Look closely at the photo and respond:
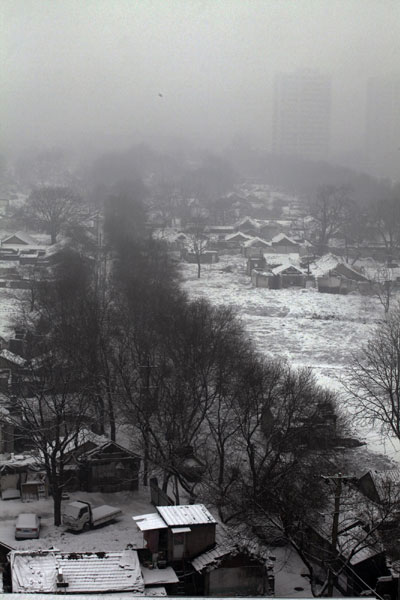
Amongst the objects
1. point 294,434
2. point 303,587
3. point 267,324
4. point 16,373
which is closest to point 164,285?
point 267,324

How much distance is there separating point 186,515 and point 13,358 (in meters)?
3.22

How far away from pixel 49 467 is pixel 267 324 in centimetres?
450

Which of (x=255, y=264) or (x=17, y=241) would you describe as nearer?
(x=255, y=264)

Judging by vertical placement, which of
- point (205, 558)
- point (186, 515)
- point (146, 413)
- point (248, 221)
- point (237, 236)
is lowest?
Answer: point (205, 558)

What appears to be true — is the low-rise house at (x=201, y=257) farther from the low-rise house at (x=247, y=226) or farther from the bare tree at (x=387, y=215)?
the bare tree at (x=387, y=215)

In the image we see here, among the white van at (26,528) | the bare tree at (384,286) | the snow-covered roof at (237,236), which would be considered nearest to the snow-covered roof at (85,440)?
the white van at (26,528)

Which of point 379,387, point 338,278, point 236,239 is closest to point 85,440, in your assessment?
point 379,387

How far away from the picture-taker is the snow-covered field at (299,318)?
7.70 m

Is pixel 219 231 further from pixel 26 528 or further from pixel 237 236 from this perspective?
pixel 26 528

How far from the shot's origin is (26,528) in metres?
4.04

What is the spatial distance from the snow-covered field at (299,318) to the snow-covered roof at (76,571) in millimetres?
3211

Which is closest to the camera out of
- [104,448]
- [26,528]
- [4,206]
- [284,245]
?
[26,528]

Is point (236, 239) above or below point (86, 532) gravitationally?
above

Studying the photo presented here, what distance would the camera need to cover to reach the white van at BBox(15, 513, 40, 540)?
13.2ft
